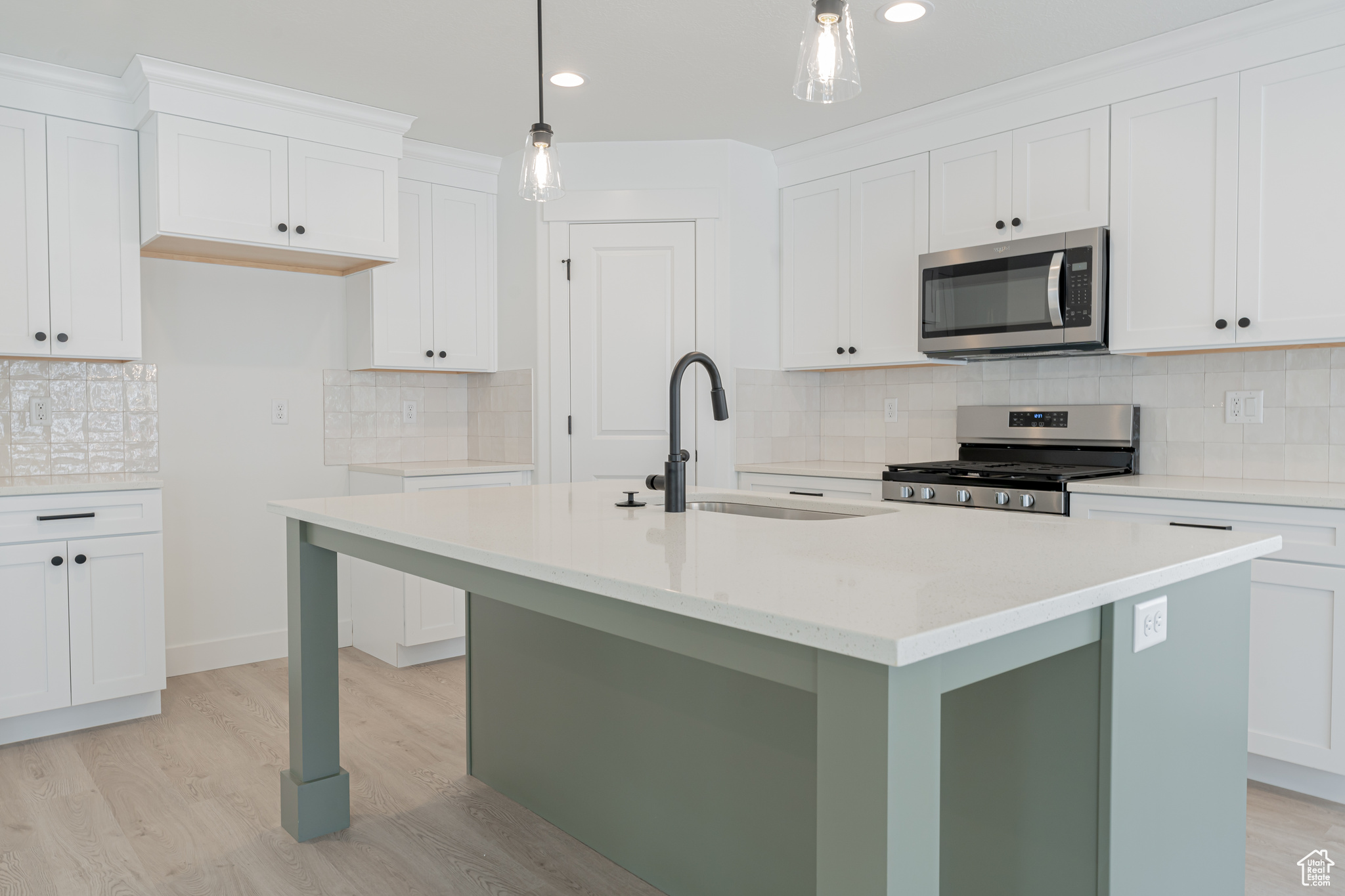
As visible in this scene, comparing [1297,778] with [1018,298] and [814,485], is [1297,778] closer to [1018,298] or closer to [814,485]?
[1018,298]

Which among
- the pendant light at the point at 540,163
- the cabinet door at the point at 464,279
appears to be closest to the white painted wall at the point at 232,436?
the cabinet door at the point at 464,279

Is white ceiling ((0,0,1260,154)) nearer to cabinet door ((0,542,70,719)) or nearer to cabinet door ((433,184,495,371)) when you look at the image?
cabinet door ((433,184,495,371))

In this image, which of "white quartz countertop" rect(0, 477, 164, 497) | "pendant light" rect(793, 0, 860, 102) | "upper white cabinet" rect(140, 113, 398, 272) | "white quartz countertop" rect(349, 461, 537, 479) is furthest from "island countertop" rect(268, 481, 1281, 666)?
"upper white cabinet" rect(140, 113, 398, 272)

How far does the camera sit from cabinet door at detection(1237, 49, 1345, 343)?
99.8 inches

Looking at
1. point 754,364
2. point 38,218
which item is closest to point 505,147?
point 754,364

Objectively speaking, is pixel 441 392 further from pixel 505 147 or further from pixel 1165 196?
pixel 1165 196

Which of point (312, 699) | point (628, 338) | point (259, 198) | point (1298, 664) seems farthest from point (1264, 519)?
point (259, 198)

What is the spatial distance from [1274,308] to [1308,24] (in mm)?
842

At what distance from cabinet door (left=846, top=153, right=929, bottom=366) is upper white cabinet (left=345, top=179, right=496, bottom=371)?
1.79m

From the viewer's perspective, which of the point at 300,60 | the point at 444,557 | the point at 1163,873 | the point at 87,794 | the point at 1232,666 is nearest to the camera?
the point at 1163,873

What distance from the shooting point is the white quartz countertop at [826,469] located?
11.6ft

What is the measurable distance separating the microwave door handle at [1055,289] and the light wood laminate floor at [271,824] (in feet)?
5.26

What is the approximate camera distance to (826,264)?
3.93 metres

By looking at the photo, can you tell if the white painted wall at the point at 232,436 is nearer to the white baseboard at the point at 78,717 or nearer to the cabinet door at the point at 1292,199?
the white baseboard at the point at 78,717
